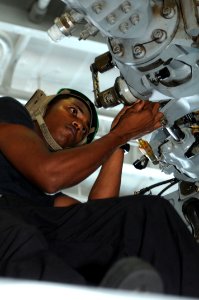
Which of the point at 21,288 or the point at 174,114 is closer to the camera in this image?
the point at 21,288

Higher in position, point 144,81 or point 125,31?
point 125,31

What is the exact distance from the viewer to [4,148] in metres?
1.54

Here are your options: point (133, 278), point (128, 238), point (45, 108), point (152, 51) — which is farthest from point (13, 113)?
point (133, 278)

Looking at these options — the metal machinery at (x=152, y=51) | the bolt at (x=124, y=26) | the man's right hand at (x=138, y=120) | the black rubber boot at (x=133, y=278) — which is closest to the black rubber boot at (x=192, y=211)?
the metal machinery at (x=152, y=51)

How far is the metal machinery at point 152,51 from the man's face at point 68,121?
0.84ft

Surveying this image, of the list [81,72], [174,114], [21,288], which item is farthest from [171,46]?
[81,72]

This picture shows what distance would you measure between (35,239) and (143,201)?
326mm

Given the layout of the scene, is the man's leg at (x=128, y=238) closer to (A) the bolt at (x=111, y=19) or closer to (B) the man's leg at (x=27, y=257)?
(B) the man's leg at (x=27, y=257)

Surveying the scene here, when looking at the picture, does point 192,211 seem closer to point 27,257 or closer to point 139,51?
point 139,51

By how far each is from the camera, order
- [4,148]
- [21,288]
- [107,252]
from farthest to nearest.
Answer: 1. [4,148]
2. [107,252]
3. [21,288]

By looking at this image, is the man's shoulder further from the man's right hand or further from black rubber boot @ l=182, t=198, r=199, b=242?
black rubber boot @ l=182, t=198, r=199, b=242

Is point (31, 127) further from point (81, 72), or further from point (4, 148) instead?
point (81, 72)

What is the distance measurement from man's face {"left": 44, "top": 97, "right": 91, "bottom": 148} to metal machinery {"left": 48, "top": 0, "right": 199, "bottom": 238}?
256 mm

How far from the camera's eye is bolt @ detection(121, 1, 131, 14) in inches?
53.6
